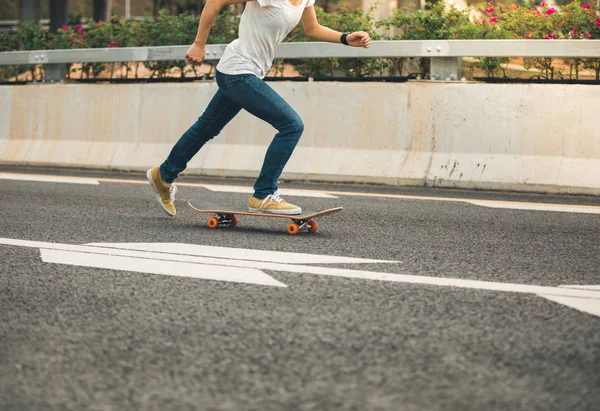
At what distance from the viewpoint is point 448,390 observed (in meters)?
3.14

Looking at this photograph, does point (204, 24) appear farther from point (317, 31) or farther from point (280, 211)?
point (280, 211)

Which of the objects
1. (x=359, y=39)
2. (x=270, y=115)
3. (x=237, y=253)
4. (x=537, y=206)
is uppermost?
(x=359, y=39)

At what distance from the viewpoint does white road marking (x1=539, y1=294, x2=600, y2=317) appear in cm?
430

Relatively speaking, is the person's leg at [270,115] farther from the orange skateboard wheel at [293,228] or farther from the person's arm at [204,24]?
the orange skateboard wheel at [293,228]

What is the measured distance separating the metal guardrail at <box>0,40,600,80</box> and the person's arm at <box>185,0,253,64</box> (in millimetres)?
3807

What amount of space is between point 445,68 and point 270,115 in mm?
3940

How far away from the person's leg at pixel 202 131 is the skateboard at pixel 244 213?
433mm

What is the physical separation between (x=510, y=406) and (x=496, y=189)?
7267 millimetres

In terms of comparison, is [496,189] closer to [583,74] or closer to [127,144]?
[583,74]

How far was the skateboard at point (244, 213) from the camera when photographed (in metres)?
6.82

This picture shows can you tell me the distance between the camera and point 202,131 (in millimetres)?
7527

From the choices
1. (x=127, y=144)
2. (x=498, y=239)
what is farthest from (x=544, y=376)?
(x=127, y=144)

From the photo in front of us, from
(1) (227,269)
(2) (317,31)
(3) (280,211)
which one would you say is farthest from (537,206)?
(1) (227,269)

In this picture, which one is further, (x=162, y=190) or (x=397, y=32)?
(x=397, y=32)
